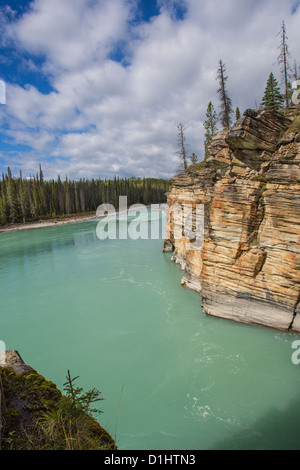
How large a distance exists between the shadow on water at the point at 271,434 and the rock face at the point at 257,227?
411 cm

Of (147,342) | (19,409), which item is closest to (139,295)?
(147,342)

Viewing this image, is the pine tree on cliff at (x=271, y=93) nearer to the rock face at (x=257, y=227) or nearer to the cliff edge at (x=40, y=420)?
the rock face at (x=257, y=227)

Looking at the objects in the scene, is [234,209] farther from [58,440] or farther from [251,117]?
[58,440]

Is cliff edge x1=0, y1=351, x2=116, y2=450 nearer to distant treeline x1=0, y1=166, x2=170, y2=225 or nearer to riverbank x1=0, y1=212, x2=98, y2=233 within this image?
riverbank x1=0, y1=212, x2=98, y2=233

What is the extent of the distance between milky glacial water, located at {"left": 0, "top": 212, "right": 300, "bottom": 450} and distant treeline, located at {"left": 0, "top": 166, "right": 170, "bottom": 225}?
53603mm

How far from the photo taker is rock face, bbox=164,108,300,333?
9.96 m

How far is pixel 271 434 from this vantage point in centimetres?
643

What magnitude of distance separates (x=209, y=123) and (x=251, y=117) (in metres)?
33.0

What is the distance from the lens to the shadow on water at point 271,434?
613 cm

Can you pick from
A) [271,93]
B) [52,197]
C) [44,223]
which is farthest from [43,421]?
[52,197]

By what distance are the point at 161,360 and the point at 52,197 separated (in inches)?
3070

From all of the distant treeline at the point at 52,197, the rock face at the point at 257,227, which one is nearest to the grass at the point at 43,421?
the rock face at the point at 257,227

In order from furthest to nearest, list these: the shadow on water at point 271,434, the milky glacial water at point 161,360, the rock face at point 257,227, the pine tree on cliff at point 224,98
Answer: the pine tree on cliff at point 224,98
the rock face at point 257,227
the milky glacial water at point 161,360
the shadow on water at point 271,434
